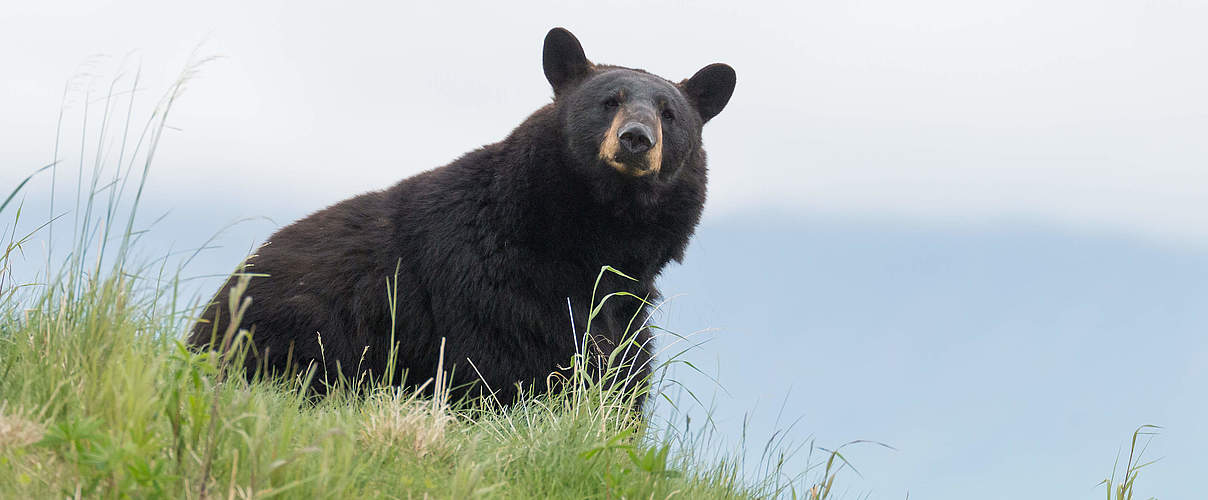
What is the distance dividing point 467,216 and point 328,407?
166 centimetres

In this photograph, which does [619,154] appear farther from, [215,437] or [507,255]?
[215,437]

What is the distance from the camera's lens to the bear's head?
479 centimetres

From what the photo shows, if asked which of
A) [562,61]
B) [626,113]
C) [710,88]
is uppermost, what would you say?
[710,88]

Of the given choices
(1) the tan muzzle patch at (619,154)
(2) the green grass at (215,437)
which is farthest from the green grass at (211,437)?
(1) the tan muzzle patch at (619,154)

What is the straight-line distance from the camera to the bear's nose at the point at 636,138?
4.70 m

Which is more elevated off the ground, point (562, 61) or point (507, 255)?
point (562, 61)

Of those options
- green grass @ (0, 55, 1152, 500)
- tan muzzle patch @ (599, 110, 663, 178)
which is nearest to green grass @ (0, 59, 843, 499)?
green grass @ (0, 55, 1152, 500)

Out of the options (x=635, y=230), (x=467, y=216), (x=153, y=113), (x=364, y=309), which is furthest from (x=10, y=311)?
(x=635, y=230)

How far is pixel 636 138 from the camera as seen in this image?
4719 mm

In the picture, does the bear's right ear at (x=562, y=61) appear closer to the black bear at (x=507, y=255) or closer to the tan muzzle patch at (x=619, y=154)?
the black bear at (x=507, y=255)

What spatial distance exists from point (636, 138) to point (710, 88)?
4.21ft

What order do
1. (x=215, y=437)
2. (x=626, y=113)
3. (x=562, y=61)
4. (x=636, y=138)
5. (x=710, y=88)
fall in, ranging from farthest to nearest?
(x=710, y=88) < (x=562, y=61) < (x=626, y=113) < (x=636, y=138) < (x=215, y=437)

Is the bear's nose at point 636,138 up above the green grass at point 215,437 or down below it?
above

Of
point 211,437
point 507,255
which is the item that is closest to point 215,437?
point 211,437
